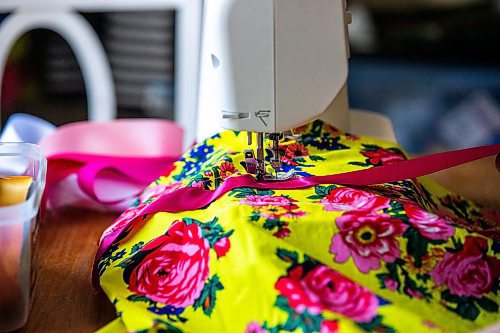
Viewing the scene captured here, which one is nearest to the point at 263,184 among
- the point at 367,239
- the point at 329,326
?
the point at 367,239

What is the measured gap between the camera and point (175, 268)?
98 cm

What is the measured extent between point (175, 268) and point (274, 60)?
28cm

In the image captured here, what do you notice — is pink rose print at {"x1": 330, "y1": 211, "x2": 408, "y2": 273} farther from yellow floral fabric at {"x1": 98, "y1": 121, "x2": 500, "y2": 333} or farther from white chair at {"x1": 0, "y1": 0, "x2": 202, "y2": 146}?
white chair at {"x1": 0, "y1": 0, "x2": 202, "y2": 146}

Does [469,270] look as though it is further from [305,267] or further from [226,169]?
[226,169]

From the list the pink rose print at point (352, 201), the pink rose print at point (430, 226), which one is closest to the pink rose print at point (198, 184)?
the pink rose print at point (352, 201)

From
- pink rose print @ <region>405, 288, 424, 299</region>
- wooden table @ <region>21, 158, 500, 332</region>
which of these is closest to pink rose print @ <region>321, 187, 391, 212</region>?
pink rose print @ <region>405, 288, 424, 299</region>

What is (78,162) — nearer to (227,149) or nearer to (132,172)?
(132,172)

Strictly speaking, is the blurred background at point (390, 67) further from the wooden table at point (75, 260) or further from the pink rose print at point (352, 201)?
the pink rose print at point (352, 201)

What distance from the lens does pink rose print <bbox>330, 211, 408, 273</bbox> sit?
90 centimetres

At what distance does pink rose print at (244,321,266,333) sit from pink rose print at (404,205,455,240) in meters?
0.21

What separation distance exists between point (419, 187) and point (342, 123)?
22 cm

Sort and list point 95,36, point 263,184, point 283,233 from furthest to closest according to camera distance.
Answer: point 95,36 → point 263,184 → point 283,233

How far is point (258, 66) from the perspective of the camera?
100cm

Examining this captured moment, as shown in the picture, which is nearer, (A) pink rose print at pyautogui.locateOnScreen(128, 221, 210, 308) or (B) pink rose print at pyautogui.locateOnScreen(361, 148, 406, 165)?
(A) pink rose print at pyautogui.locateOnScreen(128, 221, 210, 308)
